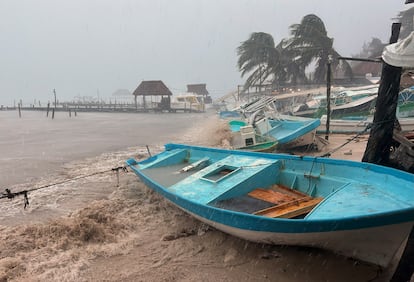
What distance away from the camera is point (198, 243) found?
5883 millimetres

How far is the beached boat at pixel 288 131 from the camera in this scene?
12.4 m

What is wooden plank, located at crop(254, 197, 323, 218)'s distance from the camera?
4969 mm

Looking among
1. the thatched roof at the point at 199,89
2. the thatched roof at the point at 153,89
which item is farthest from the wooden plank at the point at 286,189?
the thatched roof at the point at 199,89

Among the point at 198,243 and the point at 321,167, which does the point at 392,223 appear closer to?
the point at 321,167

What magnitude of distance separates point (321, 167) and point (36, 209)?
639 cm

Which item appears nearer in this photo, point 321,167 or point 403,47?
point 403,47

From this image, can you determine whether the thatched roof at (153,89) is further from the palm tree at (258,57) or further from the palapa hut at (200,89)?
the palapa hut at (200,89)

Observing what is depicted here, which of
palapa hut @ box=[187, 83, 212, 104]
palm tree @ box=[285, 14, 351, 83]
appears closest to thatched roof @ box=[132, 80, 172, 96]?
palapa hut @ box=[187, 83, 212, 104]

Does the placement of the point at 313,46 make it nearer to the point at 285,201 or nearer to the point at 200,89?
the point at 285,201

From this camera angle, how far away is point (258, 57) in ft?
135

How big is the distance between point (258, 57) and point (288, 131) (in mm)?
29239

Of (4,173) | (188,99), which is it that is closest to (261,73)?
(188,99)

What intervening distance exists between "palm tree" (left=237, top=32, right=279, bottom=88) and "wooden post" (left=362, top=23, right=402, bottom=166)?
32.3 m

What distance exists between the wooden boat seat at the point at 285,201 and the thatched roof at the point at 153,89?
1753 inches
